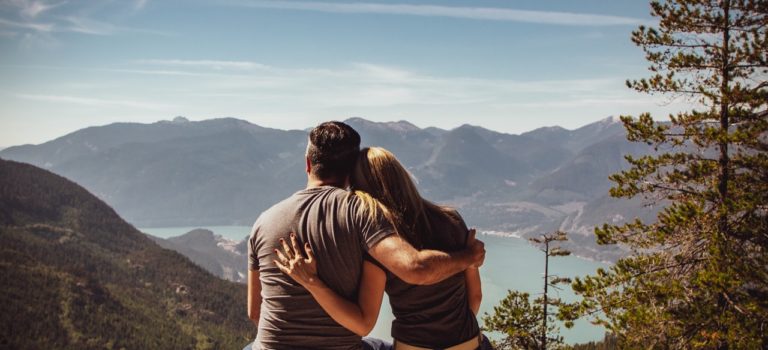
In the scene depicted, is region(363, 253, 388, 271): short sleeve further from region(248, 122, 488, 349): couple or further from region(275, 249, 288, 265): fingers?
region(275, 249, 288, 265): fingers

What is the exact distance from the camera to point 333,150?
11.3ft

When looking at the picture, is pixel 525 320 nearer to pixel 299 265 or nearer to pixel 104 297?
pixel 299 265

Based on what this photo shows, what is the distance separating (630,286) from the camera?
12.7 metres

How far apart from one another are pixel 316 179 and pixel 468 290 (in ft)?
4.27

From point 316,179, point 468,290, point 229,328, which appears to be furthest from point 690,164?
point 229,328

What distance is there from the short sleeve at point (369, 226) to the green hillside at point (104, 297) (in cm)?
12560

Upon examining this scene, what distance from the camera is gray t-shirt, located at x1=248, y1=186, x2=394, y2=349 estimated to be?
325 centimetres

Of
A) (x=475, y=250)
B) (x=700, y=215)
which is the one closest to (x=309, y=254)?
(x=475, y=250)

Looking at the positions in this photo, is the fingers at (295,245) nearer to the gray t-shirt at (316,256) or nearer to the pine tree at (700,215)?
the gray t-shirt at (316,256)

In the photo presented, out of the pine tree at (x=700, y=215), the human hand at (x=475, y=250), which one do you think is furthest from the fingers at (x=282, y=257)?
the pine tree at (x=700, y=215)

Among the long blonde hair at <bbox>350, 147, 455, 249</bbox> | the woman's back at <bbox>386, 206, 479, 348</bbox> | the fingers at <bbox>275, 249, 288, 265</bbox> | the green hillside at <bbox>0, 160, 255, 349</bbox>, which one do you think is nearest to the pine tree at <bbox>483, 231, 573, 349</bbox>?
the woman's back at <bbox>386, 206, 479, 348</bbox>

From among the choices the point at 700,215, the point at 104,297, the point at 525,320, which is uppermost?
the point at 700,215

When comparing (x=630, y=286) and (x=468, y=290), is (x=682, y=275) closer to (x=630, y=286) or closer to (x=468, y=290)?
(x=630, y=286)

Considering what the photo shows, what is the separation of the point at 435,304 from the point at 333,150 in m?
1.14
